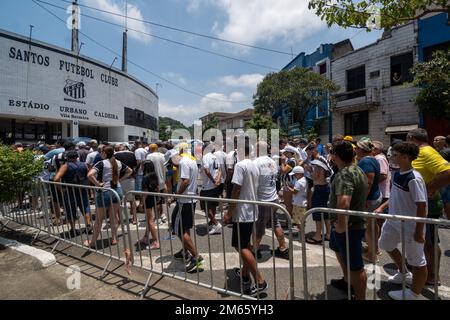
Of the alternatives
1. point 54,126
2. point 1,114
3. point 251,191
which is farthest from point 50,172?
point 54,126

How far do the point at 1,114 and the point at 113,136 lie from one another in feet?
42.4

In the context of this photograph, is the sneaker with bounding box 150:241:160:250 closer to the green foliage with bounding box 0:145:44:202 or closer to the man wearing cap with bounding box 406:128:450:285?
the green foliage with bounding box 0:145:44:202

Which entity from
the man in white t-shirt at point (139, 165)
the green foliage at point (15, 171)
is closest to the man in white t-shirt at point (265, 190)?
the man in white t-shirt at point (139, 165)

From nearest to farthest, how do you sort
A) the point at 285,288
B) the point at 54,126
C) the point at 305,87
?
the point at 285,288 → the point at 305,87 → the point at 54,126

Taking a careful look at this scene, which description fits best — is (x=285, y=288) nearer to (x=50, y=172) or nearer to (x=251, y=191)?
(x=251, y=191)

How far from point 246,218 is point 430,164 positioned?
227 centimetres

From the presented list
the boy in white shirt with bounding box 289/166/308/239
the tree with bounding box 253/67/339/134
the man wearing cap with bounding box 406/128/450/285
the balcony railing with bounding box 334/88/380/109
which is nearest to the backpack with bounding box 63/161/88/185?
the boy in white shirt with bounding box 289/166/308/239

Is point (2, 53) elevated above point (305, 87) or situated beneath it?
elevated above

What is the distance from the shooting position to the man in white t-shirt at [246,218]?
3180 mm

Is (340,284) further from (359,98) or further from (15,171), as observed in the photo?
(359,98)

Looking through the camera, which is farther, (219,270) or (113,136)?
(113,136)

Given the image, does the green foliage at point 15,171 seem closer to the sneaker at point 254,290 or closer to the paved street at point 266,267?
the paved street at point 266,267

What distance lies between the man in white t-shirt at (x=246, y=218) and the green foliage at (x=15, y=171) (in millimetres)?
3758

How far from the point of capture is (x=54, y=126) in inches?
969
